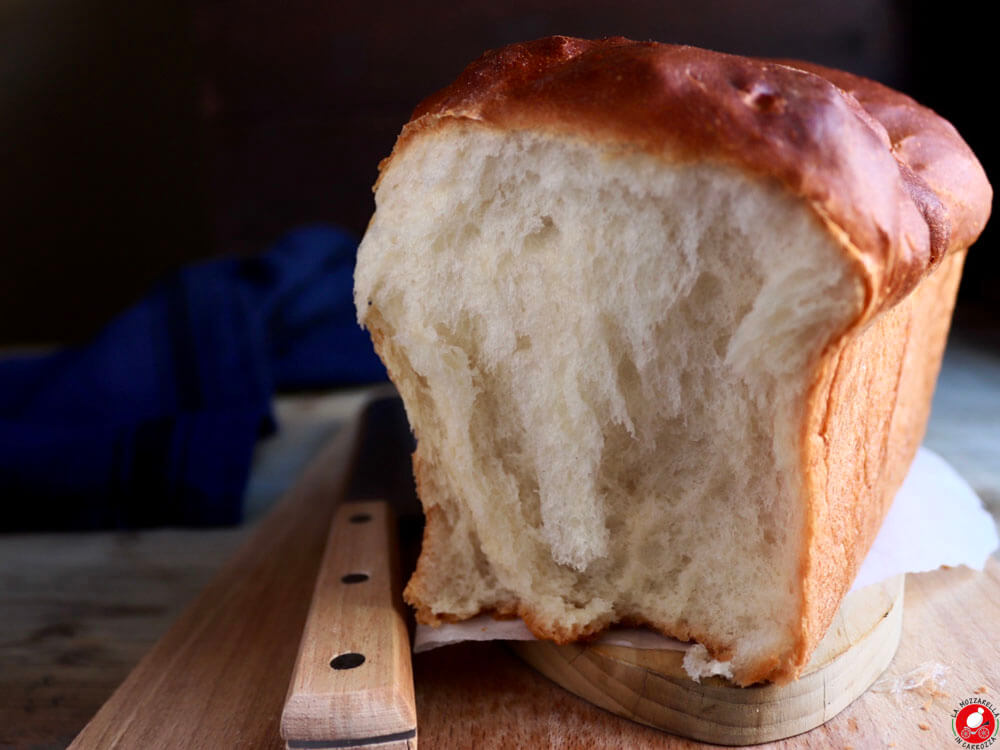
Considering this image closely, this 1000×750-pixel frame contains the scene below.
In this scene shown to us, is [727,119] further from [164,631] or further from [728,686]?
[164,631]

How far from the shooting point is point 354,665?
2.51 feet

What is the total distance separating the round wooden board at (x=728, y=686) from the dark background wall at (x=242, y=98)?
2088 millimetres

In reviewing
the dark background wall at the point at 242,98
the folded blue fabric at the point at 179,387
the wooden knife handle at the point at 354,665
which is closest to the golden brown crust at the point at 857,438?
the wooden knife handle at the point at 354,665

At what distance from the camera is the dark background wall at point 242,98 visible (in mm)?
3053

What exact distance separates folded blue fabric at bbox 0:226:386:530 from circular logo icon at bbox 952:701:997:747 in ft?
3.77

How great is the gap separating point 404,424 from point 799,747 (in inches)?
35.9

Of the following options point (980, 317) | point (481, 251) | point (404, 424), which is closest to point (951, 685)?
point (481, 251)

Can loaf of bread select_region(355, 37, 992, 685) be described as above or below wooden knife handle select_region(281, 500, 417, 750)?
above

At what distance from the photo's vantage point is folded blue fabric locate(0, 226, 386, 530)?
1541mm

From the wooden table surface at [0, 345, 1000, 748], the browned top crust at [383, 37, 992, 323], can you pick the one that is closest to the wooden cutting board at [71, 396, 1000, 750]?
the wooden table surface at [0, 345, 1000, 748]
